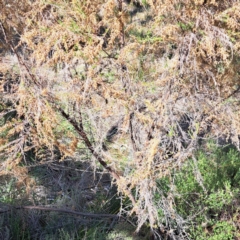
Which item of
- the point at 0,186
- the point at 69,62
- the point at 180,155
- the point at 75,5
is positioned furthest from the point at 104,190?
the point at 75,5

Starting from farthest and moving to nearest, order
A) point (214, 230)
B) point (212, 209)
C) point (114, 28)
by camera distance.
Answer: point (212, 209)
point (214, 230)
point (114, 28)

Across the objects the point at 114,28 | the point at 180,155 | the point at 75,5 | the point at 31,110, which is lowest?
the point at 180,155

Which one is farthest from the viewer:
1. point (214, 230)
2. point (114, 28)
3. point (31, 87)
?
point (214, 230)

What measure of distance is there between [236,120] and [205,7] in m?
1.04

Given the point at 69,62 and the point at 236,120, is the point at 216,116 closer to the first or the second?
the point at 236,120

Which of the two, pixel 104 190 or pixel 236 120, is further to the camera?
pixel 104 190

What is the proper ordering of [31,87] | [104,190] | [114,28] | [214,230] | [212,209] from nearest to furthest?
[31,87] → [114,28] → [214,230] → [212,209] → [104,190]

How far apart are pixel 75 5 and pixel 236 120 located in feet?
5.67

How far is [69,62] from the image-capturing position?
330 centimetres

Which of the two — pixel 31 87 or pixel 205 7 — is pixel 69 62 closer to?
pixel 31 87

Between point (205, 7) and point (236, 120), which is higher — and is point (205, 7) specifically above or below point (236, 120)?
above

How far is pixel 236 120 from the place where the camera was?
3523 mm

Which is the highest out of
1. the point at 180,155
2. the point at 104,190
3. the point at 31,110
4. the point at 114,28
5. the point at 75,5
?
the point at 75,5

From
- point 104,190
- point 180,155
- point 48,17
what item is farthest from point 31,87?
point 104,190
